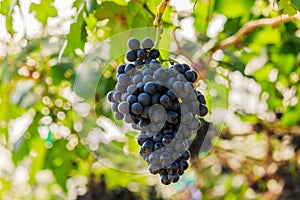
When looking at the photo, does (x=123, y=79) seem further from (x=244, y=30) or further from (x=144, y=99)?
(x=244, y=30)

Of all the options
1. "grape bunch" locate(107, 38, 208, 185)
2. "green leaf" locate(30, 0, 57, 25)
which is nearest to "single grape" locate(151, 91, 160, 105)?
"grape bunch" locate(107, 38, 208, 185)

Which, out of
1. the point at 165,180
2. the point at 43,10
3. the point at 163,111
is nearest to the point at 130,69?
the point at 163,111

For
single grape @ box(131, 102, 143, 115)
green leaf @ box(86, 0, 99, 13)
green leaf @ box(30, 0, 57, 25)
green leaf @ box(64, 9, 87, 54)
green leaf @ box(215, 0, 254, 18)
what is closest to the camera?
single grape @ box(131, 102, 143, 115)

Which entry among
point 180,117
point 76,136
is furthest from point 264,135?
point 180,117

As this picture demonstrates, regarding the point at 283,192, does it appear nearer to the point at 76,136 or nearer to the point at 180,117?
the point at 76,136

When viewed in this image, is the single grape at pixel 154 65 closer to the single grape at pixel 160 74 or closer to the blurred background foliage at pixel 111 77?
the single grape at pixel 160 74

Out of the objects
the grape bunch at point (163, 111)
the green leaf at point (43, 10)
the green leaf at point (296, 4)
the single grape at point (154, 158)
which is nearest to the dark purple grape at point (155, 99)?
the grape bunch at point (163, 111)

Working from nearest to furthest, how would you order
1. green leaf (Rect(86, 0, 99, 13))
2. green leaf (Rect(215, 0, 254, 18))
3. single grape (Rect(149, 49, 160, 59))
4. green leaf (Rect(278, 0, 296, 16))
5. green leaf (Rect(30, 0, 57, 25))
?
1. single grape (Rect(149, 49, 160, 59))
2. green leaf (Rect(278, 0, 296, 16))
3. green leaf (Rect(86, 0, 99, 13))
4. green leaf (Rect(30, 0, 57, 25))
5. green leaf (Rect(215, 0, 254, 18))

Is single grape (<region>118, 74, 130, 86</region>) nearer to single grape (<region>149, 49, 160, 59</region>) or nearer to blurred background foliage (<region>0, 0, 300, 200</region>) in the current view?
single grape (<region>149, 49, 160, 59</region>)
